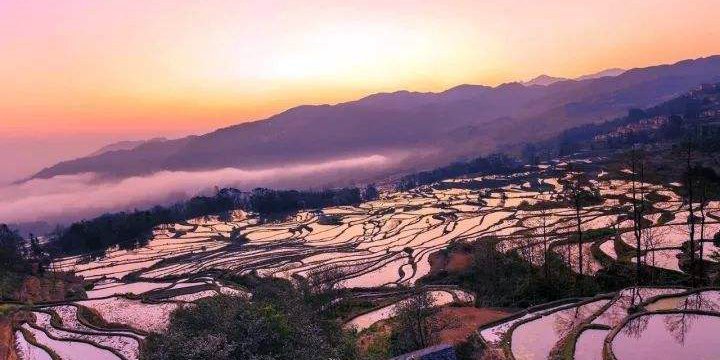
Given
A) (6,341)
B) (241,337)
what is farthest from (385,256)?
(241,337)

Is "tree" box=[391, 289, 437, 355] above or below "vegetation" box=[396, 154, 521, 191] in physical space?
above

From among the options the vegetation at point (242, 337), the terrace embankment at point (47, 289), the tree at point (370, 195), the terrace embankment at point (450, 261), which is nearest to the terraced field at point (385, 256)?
the terrace embankment at point (450, 261)

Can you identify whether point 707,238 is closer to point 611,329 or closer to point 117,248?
point 611,329

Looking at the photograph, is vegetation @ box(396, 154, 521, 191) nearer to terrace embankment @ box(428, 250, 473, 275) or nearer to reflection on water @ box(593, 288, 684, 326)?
terrace embankment @ box(428, 250, 473, 275)

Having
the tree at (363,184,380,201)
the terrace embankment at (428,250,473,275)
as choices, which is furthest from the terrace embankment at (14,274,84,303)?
the tree at (363,184,380,201)

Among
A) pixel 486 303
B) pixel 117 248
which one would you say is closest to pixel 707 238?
pixel 486 303

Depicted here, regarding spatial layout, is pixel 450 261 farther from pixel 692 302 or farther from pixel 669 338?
pixel 669 338
